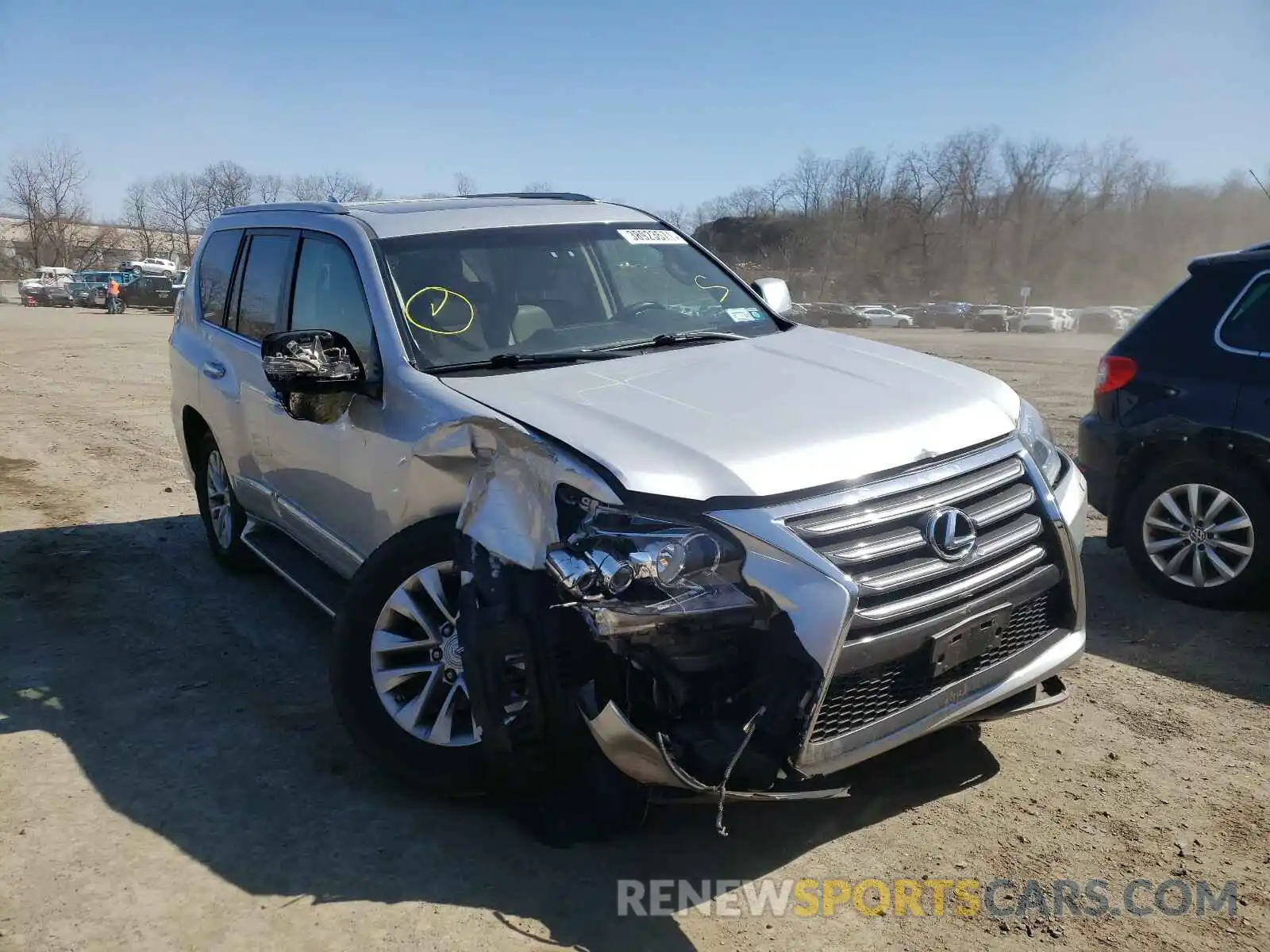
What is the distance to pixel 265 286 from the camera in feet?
16.9

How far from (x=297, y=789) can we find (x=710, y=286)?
282 cm

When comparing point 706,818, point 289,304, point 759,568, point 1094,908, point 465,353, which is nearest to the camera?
point 759,568

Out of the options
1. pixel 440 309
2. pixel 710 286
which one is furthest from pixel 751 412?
pixel 710 286

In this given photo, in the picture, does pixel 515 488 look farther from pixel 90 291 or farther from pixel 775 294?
pixel 90 291

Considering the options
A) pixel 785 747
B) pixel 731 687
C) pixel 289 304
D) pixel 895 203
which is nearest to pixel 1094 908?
pixel 785 747

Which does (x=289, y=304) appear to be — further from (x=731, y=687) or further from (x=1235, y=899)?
(x=1235, y=899)

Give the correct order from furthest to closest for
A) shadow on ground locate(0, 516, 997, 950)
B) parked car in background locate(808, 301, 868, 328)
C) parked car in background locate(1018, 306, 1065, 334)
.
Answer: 1. parked car in background locate(808, 301, 868, 328)
2. parked car in background locate(1018, 306, 1065, 334)
3. shadow on ground locate(0, 516, 997, 950)

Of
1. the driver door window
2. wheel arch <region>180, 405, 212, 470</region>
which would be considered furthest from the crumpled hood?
wheel arch <region>180, 405, 212, 470</region>

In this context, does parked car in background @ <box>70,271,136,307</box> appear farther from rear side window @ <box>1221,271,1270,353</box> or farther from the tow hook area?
the tow hook area

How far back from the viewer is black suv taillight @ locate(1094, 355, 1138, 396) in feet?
18.0

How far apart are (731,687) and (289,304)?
3105 millimetres

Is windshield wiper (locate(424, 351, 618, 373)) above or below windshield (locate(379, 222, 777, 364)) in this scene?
below

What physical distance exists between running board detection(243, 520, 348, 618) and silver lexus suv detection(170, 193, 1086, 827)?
0.08ft

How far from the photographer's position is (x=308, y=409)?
161 inches
